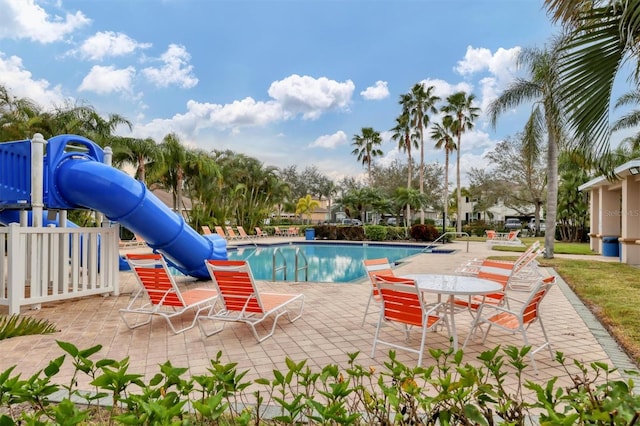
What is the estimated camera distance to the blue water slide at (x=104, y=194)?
7078 millimetres

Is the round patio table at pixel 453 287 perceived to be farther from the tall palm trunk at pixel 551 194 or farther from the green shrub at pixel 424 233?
the green shrub at pixel 424 233

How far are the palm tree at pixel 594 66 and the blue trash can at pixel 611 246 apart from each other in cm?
1625

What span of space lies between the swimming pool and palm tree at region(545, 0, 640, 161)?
7419 millimetres

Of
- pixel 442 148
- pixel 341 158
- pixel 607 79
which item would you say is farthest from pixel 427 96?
pixel 607 79

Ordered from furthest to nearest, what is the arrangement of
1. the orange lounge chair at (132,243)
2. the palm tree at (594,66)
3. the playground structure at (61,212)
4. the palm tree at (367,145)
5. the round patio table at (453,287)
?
1. the palm tree at (367,145)
2. the orange lounge chair at (132,243)
3. the playground structure at (61,212)
4. the round patio table at (453,287)
5. the palm tree at (594,66)

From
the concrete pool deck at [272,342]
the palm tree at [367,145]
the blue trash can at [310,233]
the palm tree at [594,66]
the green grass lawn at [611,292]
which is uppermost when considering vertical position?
the palm tree at [367,145]

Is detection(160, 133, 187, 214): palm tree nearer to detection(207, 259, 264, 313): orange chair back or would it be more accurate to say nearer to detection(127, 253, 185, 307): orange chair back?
detection(127, 253, 185, 307): orange chair back

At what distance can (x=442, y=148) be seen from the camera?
1361 inches

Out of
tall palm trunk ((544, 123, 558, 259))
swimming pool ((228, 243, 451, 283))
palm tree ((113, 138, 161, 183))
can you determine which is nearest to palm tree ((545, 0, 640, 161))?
swimming pool ((228, 243, 451, 283))

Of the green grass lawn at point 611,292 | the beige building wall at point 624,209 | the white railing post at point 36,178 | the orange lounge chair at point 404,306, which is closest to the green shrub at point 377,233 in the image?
the beige building wall at point 624,209

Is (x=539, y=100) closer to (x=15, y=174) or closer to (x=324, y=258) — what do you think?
(x=324, y=258)

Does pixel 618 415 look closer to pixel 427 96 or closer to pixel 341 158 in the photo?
pixel 427 96

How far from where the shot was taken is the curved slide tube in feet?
23.2

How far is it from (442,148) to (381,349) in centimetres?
3231
